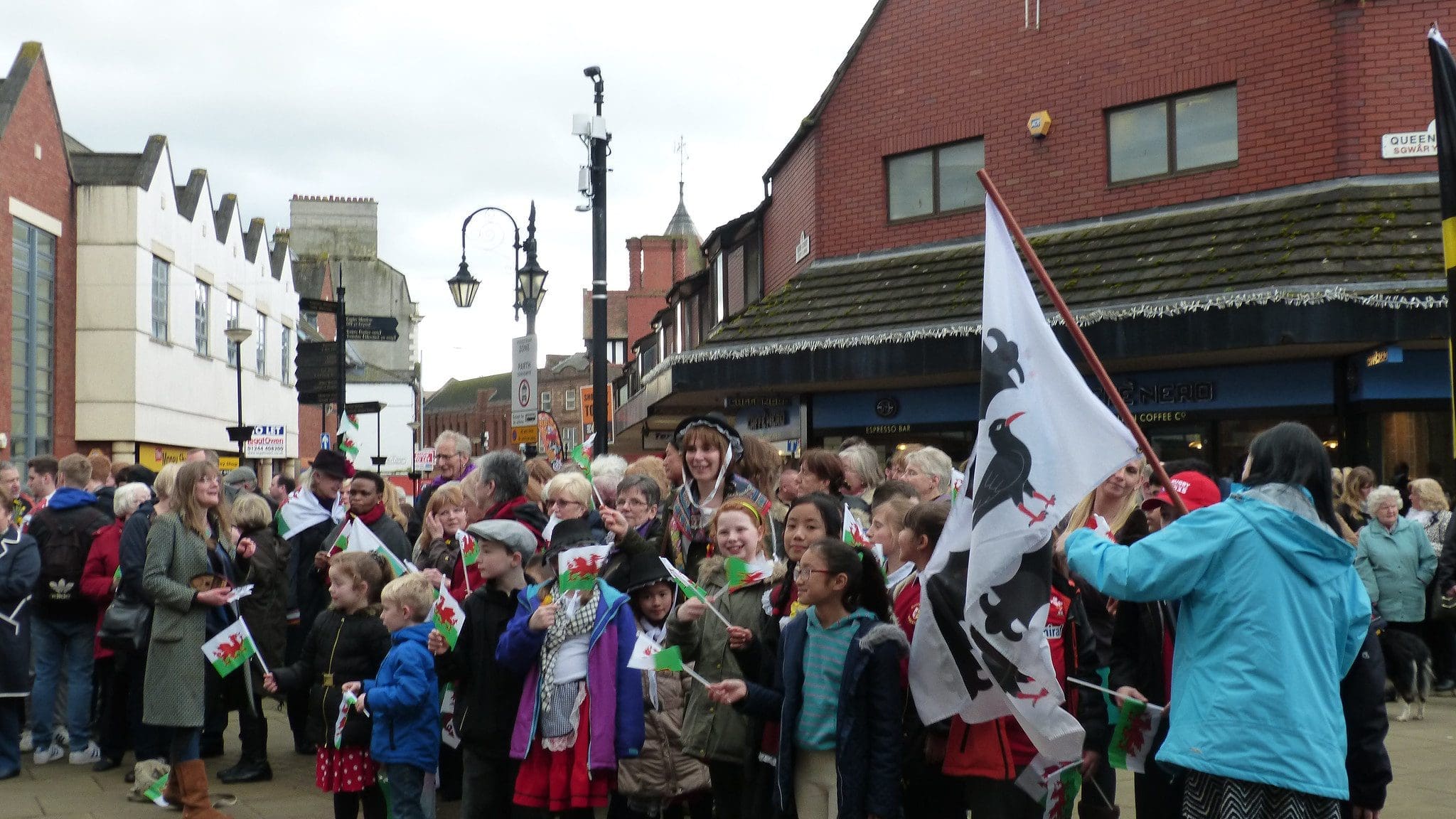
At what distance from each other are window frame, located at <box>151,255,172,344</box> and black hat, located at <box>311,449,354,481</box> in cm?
2774

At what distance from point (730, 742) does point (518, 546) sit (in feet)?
4.76

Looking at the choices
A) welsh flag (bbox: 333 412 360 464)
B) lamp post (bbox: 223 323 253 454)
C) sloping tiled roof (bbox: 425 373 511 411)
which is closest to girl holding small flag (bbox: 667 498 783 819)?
welsh flag (bbox: 333 412 360 464)

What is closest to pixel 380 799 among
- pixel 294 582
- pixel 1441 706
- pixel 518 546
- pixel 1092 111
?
pixel 518 546

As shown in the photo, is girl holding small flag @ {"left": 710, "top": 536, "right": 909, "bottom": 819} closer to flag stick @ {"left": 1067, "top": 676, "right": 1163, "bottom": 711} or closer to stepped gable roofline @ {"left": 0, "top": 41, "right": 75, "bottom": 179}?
flag stick @ {"left": 1067, "top": 676, "right": 1163, "bottom": 711}

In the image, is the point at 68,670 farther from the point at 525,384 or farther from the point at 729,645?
the point at 525,384

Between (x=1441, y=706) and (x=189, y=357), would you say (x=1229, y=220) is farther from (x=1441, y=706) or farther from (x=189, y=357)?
(x=189, y=357)

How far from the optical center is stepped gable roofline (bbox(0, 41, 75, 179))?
29422mm

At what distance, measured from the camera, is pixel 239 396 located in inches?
1330

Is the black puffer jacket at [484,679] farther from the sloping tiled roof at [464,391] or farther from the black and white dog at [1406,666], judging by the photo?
the sloping tiled roof at [464,391]

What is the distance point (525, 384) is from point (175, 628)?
1057 centimetres

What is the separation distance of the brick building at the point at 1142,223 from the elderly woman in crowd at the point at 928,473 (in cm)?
633

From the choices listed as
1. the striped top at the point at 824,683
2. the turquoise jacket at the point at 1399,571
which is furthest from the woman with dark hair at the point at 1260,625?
the turquoise jacket at the point at 1399,571

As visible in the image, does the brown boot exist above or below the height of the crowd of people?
below

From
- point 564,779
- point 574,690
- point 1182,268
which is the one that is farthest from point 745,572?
point 1182,268
